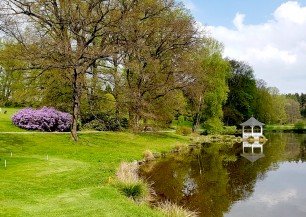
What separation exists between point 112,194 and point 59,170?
5569 mm

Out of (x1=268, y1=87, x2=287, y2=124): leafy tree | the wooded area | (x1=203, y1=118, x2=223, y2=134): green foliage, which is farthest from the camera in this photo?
(x1=268, y1=87, x2=287, y2=124): leafy tree

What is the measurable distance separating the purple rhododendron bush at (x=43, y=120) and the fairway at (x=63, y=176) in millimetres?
3771

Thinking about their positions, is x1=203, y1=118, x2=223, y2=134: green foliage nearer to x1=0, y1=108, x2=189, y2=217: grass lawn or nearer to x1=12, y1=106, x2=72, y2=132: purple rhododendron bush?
x1=0, y1=108, x2=189, y2=217: grass lawn

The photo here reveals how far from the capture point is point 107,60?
31219mm

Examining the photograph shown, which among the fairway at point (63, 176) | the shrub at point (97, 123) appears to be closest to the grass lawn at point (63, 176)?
the fairway at point (63, 176)

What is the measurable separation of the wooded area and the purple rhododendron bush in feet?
5.14

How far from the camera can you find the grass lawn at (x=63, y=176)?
10562mm

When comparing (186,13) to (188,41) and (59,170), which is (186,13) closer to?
(188,41)

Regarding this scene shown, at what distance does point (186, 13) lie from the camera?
48.3 metres

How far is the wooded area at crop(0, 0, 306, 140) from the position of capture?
26172 mm

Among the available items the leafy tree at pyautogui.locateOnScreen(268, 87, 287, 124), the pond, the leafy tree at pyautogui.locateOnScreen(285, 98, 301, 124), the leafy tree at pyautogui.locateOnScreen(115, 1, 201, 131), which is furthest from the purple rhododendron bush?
the leafy tree at pyautogui.locateOnScreen(285, 98, 301, 124)

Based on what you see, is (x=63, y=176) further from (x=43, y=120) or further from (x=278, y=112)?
(x=278, y=112)

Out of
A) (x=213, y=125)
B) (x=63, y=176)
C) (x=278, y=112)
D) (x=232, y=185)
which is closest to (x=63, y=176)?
(x=63, y=176)

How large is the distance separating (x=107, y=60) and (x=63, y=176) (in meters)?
17.1
